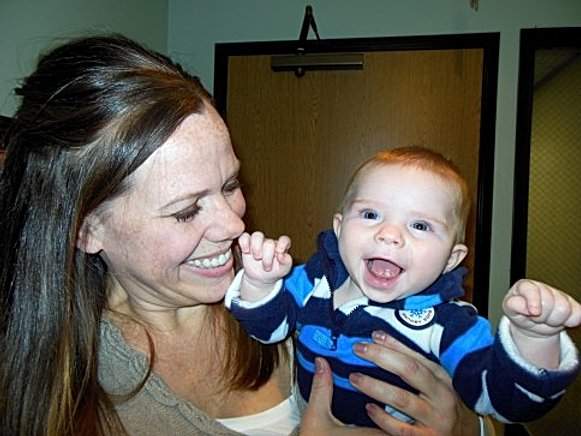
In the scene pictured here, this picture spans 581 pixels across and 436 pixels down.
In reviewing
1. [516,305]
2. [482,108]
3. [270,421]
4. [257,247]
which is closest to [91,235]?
[257,247]

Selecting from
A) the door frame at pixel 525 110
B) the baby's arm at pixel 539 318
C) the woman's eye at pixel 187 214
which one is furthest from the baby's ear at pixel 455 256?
the door frame at pixel 525 110

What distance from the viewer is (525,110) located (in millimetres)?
2559

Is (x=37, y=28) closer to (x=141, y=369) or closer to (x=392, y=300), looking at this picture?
(x=141, y=369)

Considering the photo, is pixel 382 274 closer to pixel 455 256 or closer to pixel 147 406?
pixel 455 256

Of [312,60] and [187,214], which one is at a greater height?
[312,60]

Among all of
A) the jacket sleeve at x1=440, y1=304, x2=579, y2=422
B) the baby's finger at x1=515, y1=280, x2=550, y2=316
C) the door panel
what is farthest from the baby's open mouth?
the door panel

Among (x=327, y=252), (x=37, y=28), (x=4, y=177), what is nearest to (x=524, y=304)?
(x=327, y=252)

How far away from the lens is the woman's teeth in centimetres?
97

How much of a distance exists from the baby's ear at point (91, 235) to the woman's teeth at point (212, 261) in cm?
18

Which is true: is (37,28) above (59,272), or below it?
above

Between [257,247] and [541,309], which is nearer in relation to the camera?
[541,309]

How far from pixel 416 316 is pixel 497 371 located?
0.58ft

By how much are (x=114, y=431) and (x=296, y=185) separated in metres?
1.98

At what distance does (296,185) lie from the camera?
110 inches
